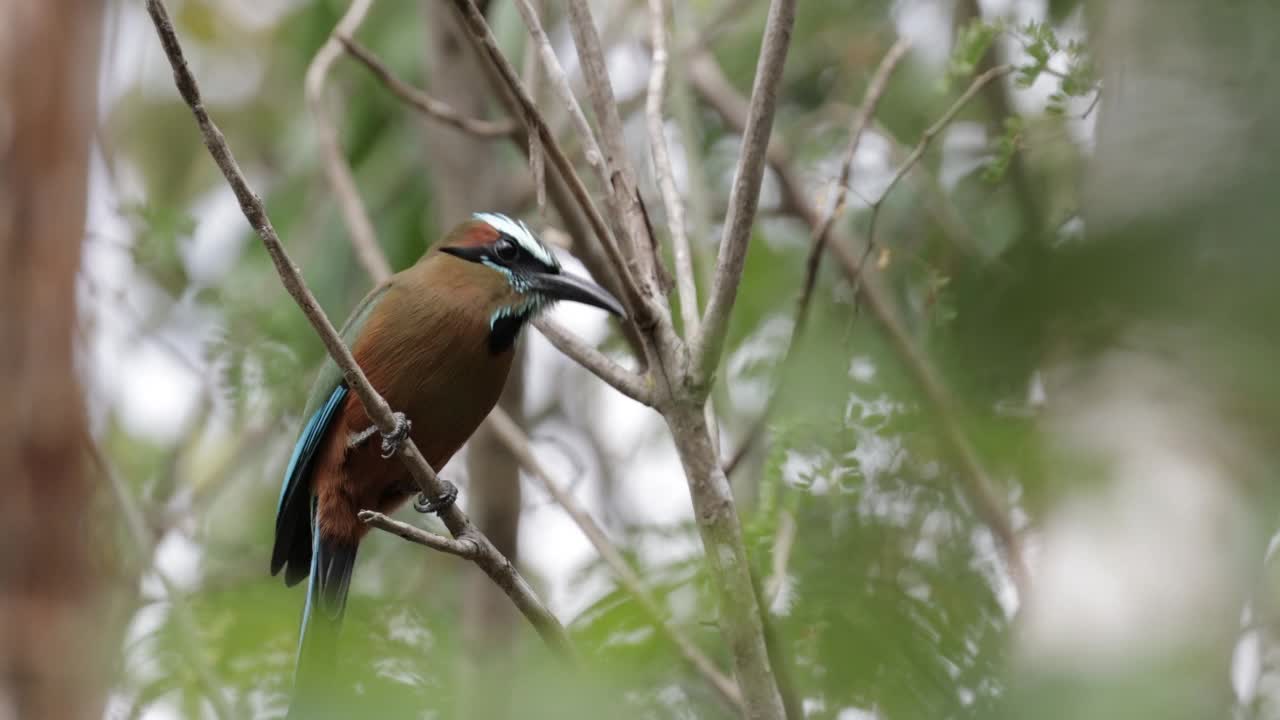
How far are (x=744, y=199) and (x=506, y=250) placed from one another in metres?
1.67

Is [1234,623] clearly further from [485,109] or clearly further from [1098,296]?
[485,109]

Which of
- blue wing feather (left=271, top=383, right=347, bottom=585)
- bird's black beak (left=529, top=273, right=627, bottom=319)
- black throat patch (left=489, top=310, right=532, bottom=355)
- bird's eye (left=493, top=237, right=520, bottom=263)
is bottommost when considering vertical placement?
blue wing feather (left=271, top=383, right=347, bottom=585)

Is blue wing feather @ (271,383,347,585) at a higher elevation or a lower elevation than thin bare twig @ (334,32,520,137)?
lower

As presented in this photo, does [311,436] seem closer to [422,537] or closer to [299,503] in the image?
[299,503]

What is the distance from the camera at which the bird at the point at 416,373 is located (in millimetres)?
3709

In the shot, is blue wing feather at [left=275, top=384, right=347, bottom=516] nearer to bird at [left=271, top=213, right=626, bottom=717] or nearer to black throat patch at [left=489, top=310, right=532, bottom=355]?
bird at [left=271, top=213, right=626, bottom=717]

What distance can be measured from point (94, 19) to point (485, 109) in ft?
5.31

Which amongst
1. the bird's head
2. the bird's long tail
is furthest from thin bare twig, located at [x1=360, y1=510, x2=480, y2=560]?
the bird's head

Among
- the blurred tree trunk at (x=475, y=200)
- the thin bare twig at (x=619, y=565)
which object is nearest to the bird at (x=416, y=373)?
the thin bare twig at (x=619, y=565)

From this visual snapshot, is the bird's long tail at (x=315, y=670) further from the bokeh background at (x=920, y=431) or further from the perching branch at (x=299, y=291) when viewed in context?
the perching branch at (x=299, y=291)

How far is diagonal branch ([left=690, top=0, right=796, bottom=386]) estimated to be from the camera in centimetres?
235

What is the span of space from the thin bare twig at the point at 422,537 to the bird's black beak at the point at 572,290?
115 cm

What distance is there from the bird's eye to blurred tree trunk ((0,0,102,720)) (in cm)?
190

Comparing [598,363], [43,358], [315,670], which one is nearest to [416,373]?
[598,363]
